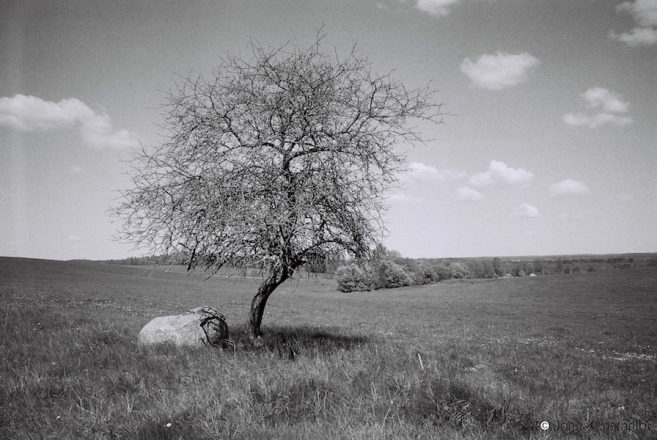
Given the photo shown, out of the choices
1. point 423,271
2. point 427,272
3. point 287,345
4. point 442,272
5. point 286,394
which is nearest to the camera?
point 286,394

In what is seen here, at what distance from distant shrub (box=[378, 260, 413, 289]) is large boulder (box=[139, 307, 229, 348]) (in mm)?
62350

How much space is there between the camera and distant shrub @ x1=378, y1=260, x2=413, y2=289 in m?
70.8

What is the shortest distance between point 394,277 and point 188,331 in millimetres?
66722

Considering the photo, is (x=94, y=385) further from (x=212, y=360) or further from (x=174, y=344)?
(x=174, y=344)

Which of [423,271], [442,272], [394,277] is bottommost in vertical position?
[442,272]

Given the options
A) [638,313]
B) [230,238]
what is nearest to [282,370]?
[230,238]

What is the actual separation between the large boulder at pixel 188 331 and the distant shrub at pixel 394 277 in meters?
62.4

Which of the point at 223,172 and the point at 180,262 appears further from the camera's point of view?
the point at 180,262

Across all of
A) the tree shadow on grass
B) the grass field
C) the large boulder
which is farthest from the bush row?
the grass field

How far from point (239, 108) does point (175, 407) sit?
6329mm

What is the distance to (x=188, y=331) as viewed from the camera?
868 cm

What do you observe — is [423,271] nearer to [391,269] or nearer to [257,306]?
[391,269]

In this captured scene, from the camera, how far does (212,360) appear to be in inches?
278

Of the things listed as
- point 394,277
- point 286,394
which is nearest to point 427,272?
point 394,277
